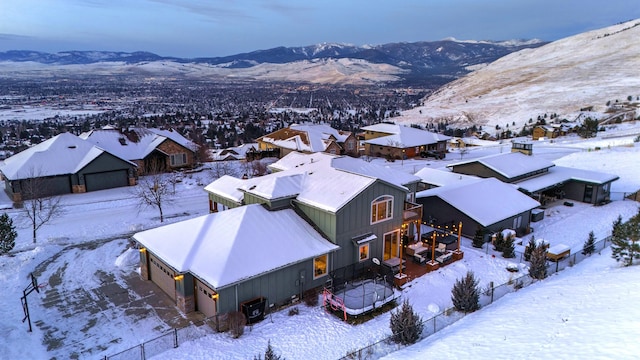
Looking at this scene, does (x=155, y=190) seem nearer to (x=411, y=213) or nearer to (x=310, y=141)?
(x=411, y=213)

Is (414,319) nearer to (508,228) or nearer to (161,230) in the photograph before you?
(161,230)

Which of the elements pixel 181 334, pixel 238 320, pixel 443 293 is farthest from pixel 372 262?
pixel 181 334

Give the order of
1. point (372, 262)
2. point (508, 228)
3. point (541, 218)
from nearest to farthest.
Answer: point (372, 262) → point (508, 228) → point (541, 218)

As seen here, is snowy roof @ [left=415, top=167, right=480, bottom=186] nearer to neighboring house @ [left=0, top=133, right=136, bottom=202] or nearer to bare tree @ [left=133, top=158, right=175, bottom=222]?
bare tree @ [left=133, top=158, right=175, bottom=222]

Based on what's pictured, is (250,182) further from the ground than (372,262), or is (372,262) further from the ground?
(250,182)

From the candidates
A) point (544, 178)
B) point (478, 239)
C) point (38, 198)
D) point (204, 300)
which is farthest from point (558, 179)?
point (38, 198)

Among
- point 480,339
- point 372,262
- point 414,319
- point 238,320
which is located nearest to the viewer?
point 480,339

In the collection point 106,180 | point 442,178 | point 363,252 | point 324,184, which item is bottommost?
point 106,180

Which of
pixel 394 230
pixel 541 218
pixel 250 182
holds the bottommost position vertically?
pixel 541 218
